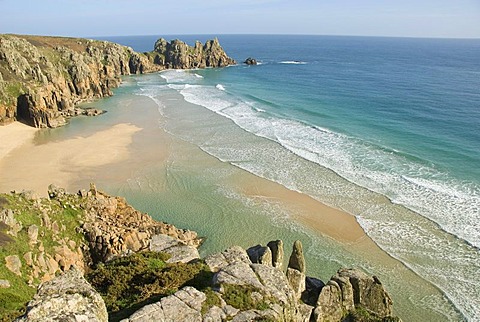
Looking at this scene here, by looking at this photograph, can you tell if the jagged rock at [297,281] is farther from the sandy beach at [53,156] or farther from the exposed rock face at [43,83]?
the exposed rock face at [43,83]

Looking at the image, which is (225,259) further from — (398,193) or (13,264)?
(398,193)

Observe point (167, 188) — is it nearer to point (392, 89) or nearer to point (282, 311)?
point (282, 311)

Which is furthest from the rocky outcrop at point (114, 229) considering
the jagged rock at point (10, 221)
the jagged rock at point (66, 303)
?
the jagged rock at point (66, 303)

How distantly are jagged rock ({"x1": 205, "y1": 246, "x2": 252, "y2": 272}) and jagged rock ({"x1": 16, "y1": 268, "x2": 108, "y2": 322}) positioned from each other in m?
5.15

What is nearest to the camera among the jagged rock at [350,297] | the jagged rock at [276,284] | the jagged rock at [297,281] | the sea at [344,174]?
the jagged rock at [276,284]

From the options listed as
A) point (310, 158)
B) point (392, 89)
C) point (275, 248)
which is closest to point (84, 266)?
point (275, 248)

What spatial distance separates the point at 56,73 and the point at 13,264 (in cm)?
6191

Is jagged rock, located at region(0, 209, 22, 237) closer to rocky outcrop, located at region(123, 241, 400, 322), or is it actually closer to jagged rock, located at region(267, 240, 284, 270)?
rocky outcrop, located at region(123, 241, 400, 322)

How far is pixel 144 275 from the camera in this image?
46.1ft

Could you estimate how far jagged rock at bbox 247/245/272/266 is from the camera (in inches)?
675

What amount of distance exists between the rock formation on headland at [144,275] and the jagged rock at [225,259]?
1.6 inches

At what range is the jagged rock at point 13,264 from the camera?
17.4 metres

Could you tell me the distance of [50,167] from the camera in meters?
40.4

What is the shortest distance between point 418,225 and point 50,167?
116 ft
